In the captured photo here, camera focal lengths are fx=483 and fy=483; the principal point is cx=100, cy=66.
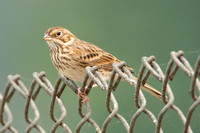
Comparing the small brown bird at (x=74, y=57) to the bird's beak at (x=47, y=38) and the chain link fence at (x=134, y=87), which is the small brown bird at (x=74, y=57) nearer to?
the bird's beak at (x=47, y=38)

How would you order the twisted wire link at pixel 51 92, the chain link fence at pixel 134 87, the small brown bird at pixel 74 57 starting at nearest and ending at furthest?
the chain link fence at pixel 134 87, the twisted wire link at pixel 51 92, the small brown bird at pixel 74 57

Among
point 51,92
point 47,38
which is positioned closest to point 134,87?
point 51,92

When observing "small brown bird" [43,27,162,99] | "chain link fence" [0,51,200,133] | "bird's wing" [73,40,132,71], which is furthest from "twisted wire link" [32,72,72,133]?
"bird's wing" [73,40,132,71]

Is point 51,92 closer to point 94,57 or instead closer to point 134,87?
point 134,87

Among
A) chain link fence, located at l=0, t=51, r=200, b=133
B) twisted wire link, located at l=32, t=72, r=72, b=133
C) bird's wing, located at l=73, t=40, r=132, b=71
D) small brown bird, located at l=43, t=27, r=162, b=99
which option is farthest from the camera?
bird's wing, located at l=73, t=40, r=132, b=71

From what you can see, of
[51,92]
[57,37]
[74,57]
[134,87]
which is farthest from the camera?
[57,37]

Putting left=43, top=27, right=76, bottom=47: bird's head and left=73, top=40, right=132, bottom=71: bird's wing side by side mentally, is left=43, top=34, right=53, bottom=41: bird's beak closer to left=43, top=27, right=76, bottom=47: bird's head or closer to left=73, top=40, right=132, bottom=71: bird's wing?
left=43, top=27, right=76, bottom=47: bird's head

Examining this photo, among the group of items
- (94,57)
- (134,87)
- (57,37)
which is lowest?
(134,87)

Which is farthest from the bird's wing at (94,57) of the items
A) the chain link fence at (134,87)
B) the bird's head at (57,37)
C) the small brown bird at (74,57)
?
the chain link fence at (134,87)

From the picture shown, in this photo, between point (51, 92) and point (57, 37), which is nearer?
point (51, 92)
